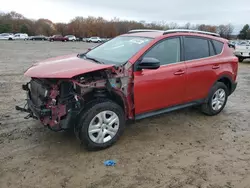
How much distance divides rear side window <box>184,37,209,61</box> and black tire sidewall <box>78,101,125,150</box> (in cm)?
175

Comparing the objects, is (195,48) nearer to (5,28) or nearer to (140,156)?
(140,156)

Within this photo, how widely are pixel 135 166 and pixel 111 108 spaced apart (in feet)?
2.97

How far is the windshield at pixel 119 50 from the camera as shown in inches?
156

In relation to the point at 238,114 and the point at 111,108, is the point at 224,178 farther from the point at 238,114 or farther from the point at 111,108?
the point at 238,114

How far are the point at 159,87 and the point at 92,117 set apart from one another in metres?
1.28

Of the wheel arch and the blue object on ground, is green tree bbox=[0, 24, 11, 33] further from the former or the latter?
the blue object on ground

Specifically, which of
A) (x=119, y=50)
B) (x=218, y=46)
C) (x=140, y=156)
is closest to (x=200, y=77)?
(x=218, y=46)

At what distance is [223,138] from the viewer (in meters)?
4.24

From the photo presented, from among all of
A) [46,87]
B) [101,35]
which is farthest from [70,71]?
[101,35]

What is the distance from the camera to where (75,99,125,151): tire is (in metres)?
3.43

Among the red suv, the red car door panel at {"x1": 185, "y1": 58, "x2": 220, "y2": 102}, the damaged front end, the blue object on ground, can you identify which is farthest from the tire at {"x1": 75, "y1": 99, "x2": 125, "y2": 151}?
the red car door panel at {"x1": 185, "y1": 58, "x2": 220, "y2": 102}

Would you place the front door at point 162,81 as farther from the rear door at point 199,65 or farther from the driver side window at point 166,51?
the rear door at point 199,65

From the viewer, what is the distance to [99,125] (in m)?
3.59

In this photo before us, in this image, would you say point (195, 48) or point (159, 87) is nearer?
point (159, 87)
